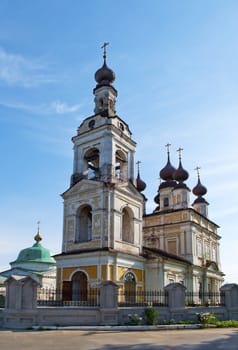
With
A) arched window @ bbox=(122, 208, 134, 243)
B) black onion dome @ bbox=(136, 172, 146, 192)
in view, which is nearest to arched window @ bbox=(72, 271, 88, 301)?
arched window @ bbox=(122, 208, 134, 243)

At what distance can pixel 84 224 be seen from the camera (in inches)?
1027

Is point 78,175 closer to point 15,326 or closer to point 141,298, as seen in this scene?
point 141,298

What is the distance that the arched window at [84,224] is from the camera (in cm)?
2538

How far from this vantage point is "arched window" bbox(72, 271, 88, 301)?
22953 millimetres

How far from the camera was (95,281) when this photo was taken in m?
22.5

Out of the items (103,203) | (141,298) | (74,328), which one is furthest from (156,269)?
(74,328)

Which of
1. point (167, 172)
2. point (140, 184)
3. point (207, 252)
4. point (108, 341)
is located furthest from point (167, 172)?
point (108, 341)

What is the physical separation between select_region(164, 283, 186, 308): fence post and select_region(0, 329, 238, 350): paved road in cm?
390

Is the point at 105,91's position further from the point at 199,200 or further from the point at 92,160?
the point at 199,200

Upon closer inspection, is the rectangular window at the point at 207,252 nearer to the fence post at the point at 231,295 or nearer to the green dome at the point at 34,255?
the green dome at the point at 34,255

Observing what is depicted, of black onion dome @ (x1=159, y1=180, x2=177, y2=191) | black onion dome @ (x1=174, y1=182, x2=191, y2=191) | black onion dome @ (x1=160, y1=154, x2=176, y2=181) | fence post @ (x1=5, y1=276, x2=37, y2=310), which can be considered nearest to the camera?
fence post @ (x1=5, y1=276, x2=37, y2=310)

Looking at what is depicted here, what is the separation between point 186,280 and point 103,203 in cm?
1207

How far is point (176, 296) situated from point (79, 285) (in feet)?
29.0

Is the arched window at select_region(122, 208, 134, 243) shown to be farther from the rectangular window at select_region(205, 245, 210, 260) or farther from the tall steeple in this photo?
the rectangular window at select_region(205, 245, 210, 260)
